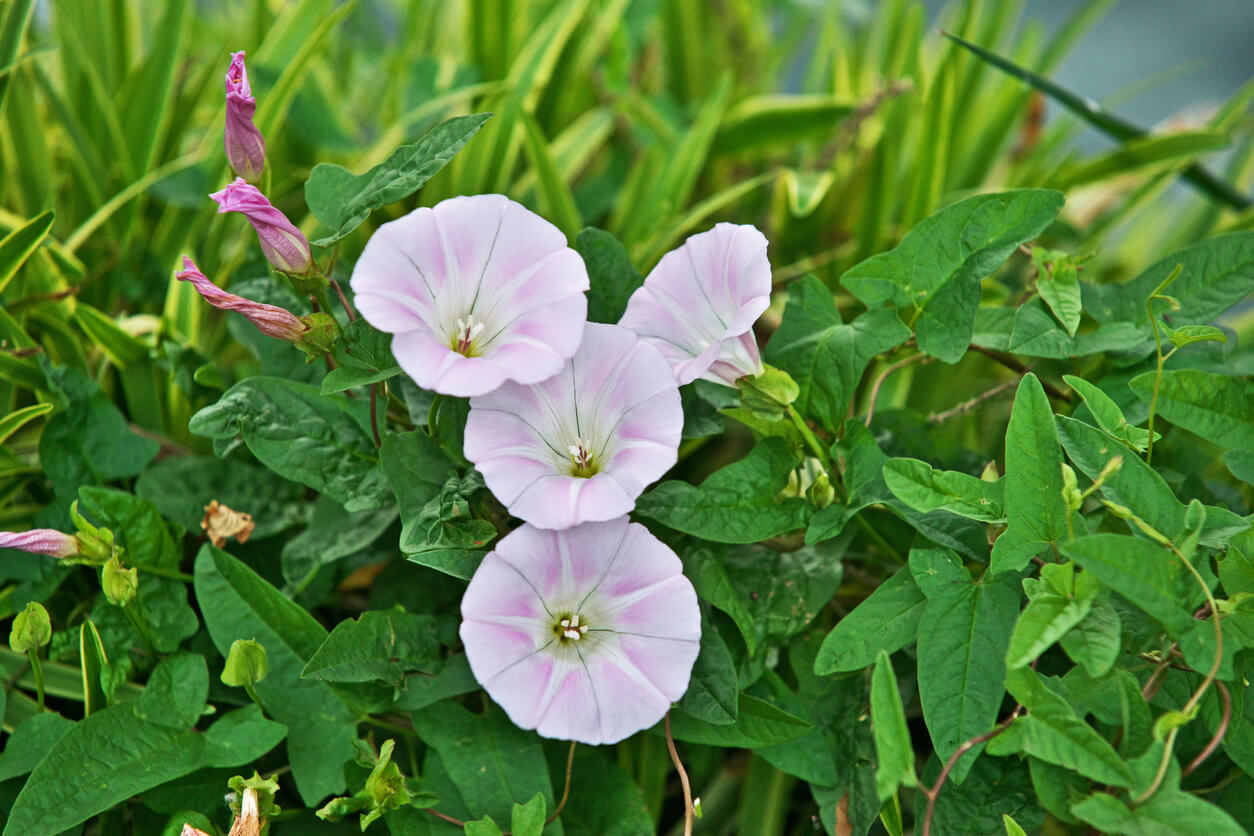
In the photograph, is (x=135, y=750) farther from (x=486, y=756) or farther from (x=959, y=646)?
(x=959, y=646)

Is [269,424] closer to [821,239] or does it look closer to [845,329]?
[845,329]

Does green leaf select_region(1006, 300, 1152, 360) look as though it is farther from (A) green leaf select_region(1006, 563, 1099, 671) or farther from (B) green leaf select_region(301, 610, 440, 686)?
(B) green leaf select_region(301, 610, 440, 686)

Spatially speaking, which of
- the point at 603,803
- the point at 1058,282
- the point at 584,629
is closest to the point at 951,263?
the point at 1058,282

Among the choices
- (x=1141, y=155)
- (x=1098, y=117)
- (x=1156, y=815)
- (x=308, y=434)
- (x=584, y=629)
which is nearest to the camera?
(x=1156, y=815)

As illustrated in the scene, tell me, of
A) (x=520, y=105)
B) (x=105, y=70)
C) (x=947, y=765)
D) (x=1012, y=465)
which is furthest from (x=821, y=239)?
(x=105, y=70)

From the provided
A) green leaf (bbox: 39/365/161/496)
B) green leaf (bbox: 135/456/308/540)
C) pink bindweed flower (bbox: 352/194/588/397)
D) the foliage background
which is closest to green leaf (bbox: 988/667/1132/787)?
the foliage background

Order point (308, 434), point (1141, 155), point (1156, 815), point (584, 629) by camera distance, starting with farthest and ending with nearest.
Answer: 1. point (1141, 155)
2. point (308, 434)
3. point (584, 629)
4. point (1156, 815)
